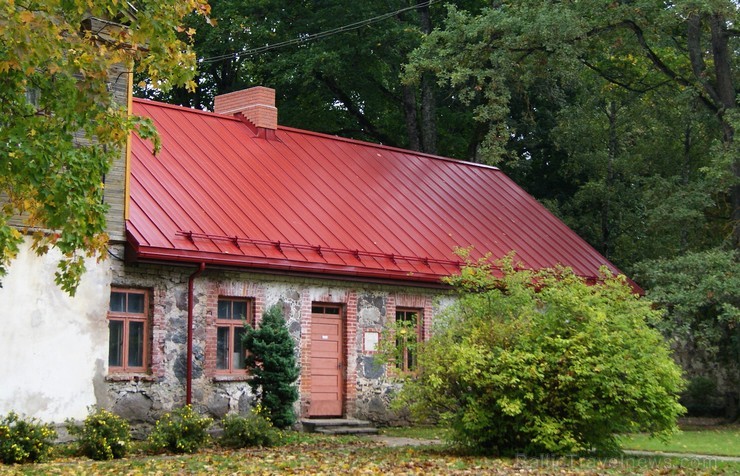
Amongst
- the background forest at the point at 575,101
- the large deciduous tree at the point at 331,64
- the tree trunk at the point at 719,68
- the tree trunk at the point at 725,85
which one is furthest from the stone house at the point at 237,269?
the large deciduous tree at the point at 331,64

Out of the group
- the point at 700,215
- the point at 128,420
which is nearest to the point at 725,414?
the point at 700,215

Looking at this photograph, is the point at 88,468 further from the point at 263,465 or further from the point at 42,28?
the point at 42,28

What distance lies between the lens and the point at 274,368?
19.2 m

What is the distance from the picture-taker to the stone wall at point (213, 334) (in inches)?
730

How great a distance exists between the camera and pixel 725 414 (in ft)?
94.3

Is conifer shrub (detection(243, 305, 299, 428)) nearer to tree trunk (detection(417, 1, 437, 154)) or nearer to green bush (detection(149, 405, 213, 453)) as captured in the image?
green bush (detection(149, 405, 213, 453))

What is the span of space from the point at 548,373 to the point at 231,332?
277 inches

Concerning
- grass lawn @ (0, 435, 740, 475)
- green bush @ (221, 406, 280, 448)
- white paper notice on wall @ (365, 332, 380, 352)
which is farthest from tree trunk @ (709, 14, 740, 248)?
green bush @ (221, 406, 280, 448)

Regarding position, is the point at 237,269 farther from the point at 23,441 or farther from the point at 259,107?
the point at 259,107

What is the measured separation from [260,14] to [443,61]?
10.9 metres

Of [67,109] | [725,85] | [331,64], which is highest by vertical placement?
[331,64]

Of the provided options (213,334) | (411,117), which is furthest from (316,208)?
(411,117)

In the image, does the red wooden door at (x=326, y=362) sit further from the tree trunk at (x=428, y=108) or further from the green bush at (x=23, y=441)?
the tree trunk at (x=428, y=108)

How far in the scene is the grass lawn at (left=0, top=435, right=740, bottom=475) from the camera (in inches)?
529
